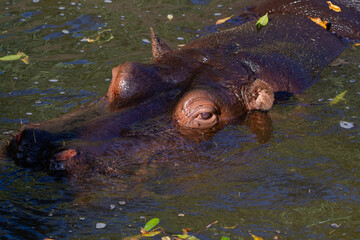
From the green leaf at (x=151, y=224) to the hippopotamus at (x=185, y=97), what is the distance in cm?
76

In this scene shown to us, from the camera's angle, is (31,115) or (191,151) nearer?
(191,151)

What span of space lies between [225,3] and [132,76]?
564 cm

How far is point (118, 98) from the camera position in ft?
19.7

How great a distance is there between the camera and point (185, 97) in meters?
5.87

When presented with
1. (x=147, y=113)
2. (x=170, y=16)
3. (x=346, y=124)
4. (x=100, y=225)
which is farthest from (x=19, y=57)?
(x=346, y=124)

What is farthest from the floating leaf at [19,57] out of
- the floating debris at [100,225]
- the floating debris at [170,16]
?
the floating debris at [100,225]

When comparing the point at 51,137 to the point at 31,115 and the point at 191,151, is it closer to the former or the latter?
the point at 191,151

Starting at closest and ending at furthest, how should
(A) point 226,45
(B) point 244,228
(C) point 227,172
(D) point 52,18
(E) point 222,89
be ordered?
1. (B) point 244,228
2. (C) point 227,172
3. (E) point 222,89
4. (A) point 226,45
5. (D) point 52,18

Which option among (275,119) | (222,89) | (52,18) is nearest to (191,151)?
(222,89)

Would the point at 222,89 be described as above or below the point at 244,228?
above

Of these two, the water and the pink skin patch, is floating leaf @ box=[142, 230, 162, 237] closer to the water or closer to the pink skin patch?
the water

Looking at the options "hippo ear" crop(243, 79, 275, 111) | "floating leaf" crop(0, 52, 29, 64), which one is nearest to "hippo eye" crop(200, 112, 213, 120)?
"hippo ear" crop(243, 79, 275, 111)

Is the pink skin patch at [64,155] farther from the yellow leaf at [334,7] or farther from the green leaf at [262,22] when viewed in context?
the yellow leaf at [334,7]

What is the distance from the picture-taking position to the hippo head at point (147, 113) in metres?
4.99
